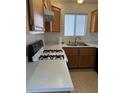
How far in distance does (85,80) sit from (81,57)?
3.89ft

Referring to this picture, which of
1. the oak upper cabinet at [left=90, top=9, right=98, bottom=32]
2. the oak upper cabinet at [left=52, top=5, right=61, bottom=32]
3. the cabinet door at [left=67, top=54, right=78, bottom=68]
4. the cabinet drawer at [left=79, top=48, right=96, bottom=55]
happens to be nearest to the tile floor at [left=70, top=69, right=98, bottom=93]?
the cabinet door at [left=67, top=54, right=78, bottom=68]

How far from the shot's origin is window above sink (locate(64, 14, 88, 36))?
18.6 ft

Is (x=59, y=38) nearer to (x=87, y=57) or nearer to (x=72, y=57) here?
(x=72, y=57)

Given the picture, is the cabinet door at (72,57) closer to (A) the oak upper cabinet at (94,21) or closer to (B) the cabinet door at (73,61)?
(B) the cabinet door at (73,61)

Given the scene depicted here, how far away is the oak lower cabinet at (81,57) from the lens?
16.5 feet

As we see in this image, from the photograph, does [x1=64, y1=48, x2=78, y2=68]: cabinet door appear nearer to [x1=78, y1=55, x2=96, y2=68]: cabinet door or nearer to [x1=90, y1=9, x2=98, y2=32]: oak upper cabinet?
[x1=78, y1=55, x2=96, y2=68]: cabinet door

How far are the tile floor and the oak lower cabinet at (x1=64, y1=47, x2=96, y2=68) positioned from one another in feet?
0.68

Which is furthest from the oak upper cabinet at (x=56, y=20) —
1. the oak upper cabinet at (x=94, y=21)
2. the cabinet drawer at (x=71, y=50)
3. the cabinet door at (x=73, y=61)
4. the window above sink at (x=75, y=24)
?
the oak upper cabinet at (x=94, y=21)

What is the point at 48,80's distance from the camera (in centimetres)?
162

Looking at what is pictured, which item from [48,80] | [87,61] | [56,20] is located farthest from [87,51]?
[48,80]
